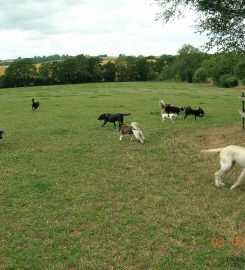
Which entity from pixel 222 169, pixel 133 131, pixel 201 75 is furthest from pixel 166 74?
pixel 222 169

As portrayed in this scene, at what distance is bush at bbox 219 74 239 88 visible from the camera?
2739 inches

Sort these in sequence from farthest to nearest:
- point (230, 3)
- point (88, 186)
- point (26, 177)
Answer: point (230, 3) < point (26, 177) < point (88, 186)

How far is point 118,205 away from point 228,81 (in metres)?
63.4

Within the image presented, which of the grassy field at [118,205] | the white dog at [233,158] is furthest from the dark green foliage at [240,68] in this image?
the white dog at [233,158]

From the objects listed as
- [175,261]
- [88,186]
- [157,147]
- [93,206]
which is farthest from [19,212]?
[157,147]

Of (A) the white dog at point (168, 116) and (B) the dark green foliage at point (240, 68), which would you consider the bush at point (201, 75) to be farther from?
(A) the white dog at point (168, 116)

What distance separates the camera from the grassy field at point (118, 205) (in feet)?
25.5

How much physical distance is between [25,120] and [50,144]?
967 cm

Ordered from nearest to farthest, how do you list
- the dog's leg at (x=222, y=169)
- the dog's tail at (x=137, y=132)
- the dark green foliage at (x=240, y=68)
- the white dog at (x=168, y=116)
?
the dog's leg at (x=222, y=169) → the dog's tail at (x=137, y=132) → the white dog at (x=168, y=116) → the dark green foliage at (x=240, y=68)

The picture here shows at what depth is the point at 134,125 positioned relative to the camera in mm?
18125

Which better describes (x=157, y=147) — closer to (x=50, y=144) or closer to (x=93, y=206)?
(x=50, y=144)

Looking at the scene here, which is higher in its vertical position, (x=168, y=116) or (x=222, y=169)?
(x=168, y=116)

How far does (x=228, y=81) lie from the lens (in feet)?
230
